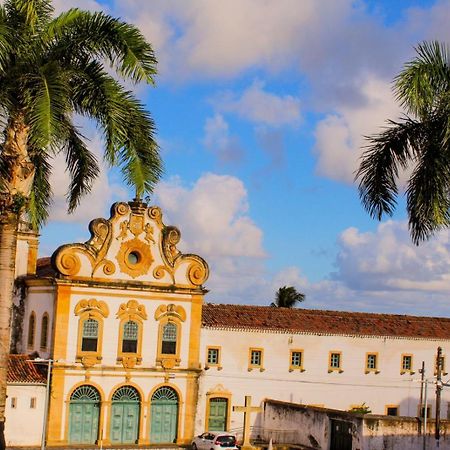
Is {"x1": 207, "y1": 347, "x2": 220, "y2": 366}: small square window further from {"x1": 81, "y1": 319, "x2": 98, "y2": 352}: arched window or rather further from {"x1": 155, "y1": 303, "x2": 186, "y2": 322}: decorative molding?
{"x1": 81, "y1": 319, "x2": 98, "y2": 352}: arched window

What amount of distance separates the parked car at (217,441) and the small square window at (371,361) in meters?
10.9

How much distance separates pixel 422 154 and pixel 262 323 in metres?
26.6

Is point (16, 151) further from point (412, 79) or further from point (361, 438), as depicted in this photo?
point (361, 438)

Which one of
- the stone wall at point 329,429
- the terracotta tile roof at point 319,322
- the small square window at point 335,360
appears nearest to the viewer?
the stone wall at point 329,429

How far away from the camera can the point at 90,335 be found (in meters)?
42.5

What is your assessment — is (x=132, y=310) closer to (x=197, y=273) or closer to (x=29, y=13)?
(x=197, y=273)

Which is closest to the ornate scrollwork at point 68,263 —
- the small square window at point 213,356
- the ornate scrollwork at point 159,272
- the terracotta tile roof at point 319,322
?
the ornate scrollwork at point 159,272

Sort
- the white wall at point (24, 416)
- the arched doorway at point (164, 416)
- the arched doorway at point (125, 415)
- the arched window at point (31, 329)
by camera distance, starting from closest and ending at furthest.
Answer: the white wall at point (24, 416), the arched doorway at point (125, 415), the arched doorway at point (164, 416), the arched window at point (31, 329)

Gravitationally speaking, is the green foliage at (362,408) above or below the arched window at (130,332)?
below

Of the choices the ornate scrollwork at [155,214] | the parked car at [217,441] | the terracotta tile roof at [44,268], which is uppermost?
the ornate scrollwork at [155,214]

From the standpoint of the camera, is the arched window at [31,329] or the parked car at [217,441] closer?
the parked car at [217,441]

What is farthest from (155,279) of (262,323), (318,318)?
(318,318)

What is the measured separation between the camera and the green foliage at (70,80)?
19.6m

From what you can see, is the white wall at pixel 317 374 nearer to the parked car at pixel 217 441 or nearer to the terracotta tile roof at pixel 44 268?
the parked car at pixel 217 441
